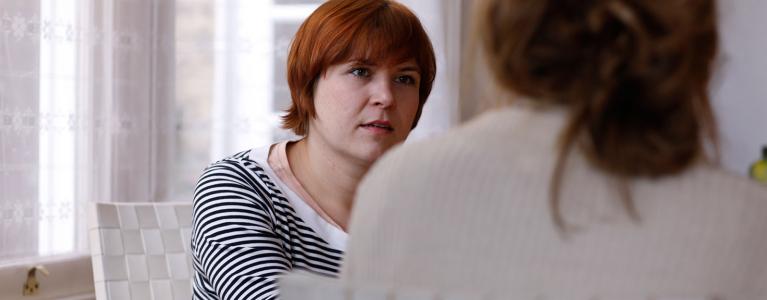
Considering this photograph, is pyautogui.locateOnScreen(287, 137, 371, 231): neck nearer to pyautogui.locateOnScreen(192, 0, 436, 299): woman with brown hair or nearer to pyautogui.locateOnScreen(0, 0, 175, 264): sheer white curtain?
pyautogui.locateOnScreen(192, 0, 436, 299): woman with brown hair

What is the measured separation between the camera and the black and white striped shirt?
1.31 meters

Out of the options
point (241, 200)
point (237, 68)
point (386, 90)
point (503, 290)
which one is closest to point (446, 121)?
point (237, 68)

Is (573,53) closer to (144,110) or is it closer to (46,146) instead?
(46,146)

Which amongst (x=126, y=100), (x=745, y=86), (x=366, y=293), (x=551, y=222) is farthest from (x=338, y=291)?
(x=745, y=86)

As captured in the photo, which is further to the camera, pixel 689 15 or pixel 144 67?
pixel 144 67

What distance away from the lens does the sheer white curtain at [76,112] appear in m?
1.96

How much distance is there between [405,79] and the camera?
1680 mm

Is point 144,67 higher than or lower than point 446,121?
higher

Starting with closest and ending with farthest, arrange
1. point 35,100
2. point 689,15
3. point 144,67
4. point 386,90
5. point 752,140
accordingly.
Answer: point 689,15 < point 386,90 < point 35,100 < point 144,67 < point 752,140

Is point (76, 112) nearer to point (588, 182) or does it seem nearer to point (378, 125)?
point (378, 125)

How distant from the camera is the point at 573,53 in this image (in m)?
0.73

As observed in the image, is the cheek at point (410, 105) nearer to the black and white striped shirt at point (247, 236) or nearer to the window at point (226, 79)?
the black and white striped shirt at point (247, 236)

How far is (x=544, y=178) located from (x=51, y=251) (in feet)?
5.33

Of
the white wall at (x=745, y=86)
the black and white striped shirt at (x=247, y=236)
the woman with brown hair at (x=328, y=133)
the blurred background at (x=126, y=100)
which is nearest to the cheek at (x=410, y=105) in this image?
the woman with brown hair at (x=328, y=133)
